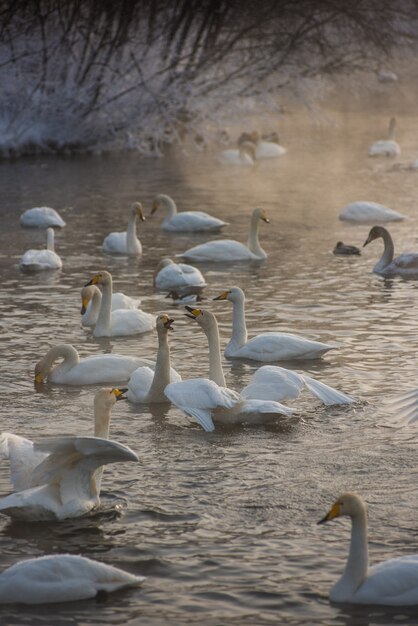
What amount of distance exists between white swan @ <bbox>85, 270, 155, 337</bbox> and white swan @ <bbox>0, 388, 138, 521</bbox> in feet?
15.0

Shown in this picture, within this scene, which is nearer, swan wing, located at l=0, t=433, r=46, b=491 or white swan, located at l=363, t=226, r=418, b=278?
swan wing, located at l=0, t=433, r=46, b=491

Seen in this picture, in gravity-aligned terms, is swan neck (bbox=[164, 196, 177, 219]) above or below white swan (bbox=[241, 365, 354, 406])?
above

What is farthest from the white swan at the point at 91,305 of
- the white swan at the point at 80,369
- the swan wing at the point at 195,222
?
the swan wing at the point at 195,222

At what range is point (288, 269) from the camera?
16.4m

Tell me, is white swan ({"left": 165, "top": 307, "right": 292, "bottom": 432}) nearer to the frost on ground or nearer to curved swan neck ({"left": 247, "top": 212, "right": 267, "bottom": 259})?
curved swan neck ({"left": 247, "top": 212, "right": 267, "bottom": 259})

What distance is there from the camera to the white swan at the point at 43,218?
19.4 m

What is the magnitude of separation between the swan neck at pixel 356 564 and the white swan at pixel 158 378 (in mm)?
3717

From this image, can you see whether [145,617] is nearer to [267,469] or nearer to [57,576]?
[57,576]

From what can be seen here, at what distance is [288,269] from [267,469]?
25.9 ft

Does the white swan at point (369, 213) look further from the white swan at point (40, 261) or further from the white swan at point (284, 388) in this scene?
the white swan at point (284, 388)

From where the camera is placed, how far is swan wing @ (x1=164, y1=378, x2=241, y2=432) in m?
9.40

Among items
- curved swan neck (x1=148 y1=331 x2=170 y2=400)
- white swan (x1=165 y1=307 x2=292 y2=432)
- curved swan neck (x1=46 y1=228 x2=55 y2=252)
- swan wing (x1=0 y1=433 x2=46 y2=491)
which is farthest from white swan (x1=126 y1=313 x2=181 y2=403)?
curved swan neck (x1=46 y1=228 x2=55 y2=252)

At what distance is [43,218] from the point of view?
19406 mm

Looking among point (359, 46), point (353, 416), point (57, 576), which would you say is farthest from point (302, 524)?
point (359, 46)
